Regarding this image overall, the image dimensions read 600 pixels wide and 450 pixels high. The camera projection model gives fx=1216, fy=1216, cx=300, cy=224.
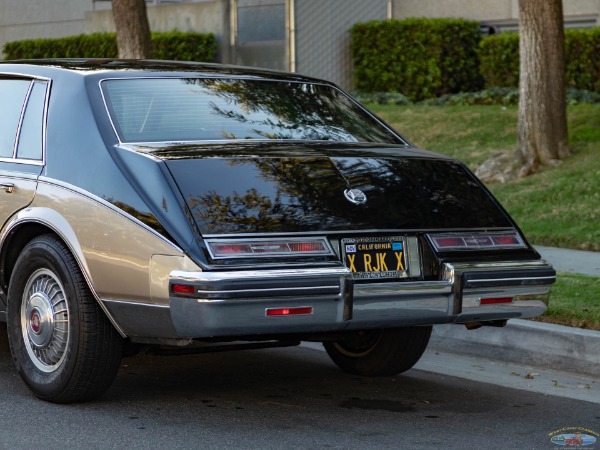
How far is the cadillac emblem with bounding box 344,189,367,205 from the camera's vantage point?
5578mm

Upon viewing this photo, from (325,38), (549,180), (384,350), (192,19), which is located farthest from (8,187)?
(192,19)

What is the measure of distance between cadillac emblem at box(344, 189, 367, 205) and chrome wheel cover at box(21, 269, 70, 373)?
4.62 ft

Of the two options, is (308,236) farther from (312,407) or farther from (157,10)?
(157,10)

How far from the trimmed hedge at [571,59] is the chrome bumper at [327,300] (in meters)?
13.4

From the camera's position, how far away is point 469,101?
60.9ft

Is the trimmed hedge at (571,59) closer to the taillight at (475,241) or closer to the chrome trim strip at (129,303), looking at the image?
the taillight at (475,241)

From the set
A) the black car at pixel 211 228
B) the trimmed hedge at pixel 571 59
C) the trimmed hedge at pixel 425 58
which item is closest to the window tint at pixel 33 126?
the black car at pixel 211 228

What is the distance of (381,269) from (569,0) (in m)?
16.0

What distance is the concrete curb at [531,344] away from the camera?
22.3 ft

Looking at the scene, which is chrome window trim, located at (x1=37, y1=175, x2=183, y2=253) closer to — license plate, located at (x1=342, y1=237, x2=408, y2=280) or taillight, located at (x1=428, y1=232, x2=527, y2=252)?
license plate, located at (x1=342, y1=237, x2=408, y2=280)

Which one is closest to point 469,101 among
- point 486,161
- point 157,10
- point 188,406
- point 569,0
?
point 569,0

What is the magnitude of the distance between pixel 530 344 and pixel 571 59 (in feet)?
40.3

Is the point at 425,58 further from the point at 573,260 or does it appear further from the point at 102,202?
the point at 102,202
